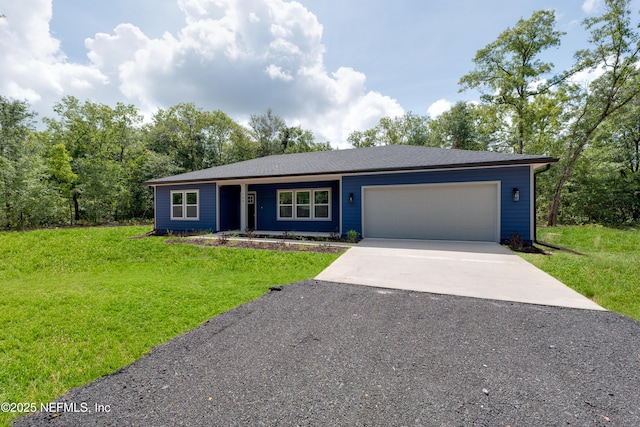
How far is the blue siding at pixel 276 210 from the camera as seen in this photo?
11.9 meters

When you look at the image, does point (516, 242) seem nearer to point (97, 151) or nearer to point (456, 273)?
point (456, 273)

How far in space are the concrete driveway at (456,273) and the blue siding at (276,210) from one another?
399cm

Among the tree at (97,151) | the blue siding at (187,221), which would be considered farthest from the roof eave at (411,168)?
the tree at (97,151)

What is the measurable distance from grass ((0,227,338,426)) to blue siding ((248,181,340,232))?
4591 mm

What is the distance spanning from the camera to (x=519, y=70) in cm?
1756

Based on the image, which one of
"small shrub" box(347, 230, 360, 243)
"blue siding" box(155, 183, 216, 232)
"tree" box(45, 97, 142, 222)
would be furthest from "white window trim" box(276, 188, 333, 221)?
"tree" box(45, 97, 142, 222)

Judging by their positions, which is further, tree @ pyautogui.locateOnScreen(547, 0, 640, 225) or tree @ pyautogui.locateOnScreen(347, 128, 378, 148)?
tree @ pyautogui.locateOnScreen(347, 128, 378, 148)

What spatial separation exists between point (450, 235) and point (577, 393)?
25.3ft

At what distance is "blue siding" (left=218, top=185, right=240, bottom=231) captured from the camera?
12.3 m

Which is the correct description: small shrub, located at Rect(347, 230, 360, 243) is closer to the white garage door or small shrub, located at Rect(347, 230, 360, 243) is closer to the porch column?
the white garage door

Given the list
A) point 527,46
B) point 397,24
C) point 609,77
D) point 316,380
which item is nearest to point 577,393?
point 316,380

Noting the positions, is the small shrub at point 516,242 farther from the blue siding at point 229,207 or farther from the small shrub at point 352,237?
the blue siding at point 229,207

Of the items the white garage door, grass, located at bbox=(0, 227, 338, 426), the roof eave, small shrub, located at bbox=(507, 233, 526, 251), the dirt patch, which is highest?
the roof eave

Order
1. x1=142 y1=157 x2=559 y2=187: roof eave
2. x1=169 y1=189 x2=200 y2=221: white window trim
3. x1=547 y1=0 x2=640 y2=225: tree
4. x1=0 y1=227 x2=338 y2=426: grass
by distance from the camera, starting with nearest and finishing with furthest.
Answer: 1. x1=0 y1=227 x2=338 y2=426: grass
2. x1=142 y1=157 x2=559 y2=187: roof eave
3. x1=169 y1=189 x2=200 y2=221: white window trim
4. x1=547 y1=0 x2=640 y2=225: tree
